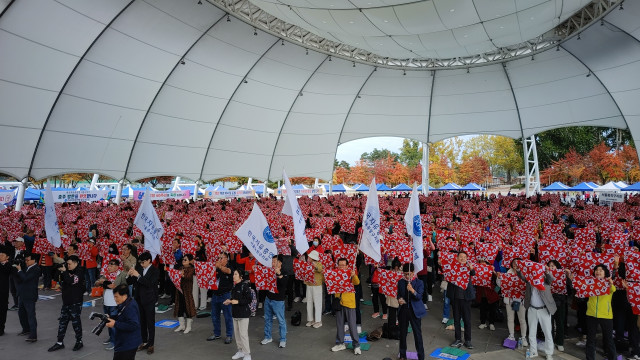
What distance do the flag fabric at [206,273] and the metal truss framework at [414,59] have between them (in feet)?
43.1

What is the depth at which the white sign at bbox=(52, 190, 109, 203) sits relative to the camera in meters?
18.6

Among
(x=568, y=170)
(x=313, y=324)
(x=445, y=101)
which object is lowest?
(x=313, y=324)

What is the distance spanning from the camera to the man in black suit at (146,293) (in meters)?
6.93

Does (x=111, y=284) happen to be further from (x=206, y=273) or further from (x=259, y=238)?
(x=259, y=238)

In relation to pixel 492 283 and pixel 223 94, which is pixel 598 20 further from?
pixel 223 94

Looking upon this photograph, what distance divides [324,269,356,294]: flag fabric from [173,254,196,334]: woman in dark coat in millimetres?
2943

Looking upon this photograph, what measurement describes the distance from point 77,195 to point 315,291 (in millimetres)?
16906

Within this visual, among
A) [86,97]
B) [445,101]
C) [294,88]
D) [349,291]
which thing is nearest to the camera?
[349,291]

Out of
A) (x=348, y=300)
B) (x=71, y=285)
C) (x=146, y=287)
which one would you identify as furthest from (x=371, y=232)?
(x=71, y=285)

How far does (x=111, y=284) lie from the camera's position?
23.9 ft

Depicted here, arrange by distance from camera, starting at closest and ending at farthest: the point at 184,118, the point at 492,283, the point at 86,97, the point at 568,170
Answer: the point at 492,283 → the point at 86,97 → the point at 184,118 → the point at 568,170

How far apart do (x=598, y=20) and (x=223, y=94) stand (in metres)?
20.0

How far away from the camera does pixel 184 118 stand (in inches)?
918

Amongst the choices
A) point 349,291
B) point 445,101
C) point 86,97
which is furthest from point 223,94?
point 349,291
